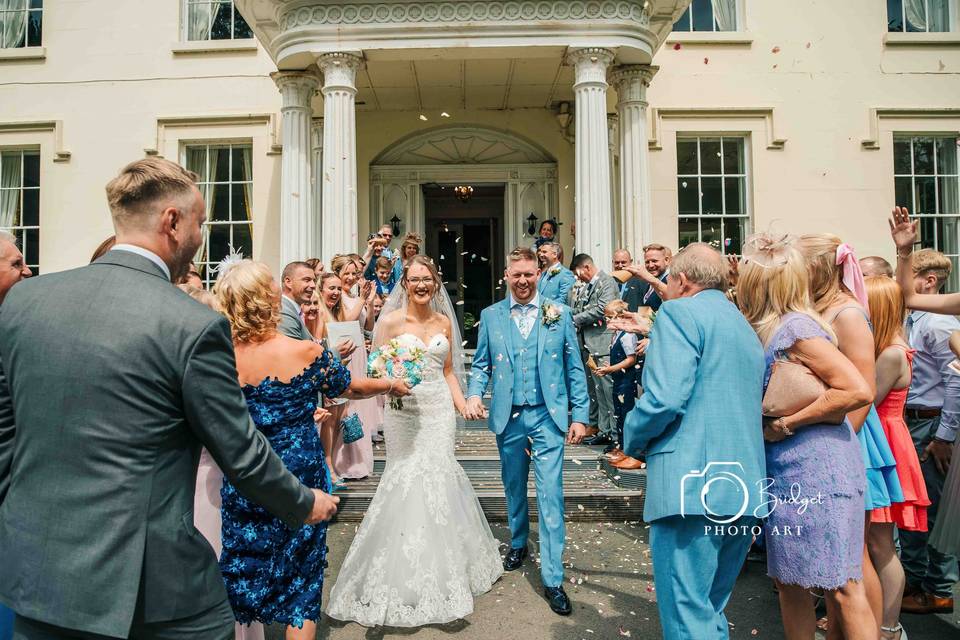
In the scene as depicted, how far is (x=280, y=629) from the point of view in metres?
3.82

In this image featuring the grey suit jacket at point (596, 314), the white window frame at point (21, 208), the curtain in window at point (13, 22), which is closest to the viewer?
the grey suit jacket at point (596, 314)

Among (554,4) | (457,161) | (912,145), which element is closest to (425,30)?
(554,4)

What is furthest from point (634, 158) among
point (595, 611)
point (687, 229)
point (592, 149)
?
point (595, 611)

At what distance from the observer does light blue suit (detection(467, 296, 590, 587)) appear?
14.3 feet

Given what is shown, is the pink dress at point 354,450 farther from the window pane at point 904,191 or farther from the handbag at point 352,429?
the window pane at point 904,191

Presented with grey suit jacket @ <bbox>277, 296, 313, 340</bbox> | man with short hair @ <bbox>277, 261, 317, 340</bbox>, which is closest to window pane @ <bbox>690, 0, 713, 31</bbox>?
man with short hair @ <bbox>277, 261, 317, 340</bbox>

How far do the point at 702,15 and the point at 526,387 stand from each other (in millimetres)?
10807

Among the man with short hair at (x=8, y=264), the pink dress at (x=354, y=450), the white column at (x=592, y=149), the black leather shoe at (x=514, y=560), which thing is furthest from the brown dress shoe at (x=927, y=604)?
the white column at (x=592, y=149)

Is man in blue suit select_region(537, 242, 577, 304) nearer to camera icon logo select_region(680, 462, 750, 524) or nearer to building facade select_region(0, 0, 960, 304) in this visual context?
building facade select_region(0, 0, 960, 304)

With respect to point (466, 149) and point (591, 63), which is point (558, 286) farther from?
point (466, 149)

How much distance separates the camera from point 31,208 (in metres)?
12.8

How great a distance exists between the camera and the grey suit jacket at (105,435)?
5.51 feet

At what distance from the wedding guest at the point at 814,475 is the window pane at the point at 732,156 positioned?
10395 millimetres

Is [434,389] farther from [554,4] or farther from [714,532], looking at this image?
[554,4]
